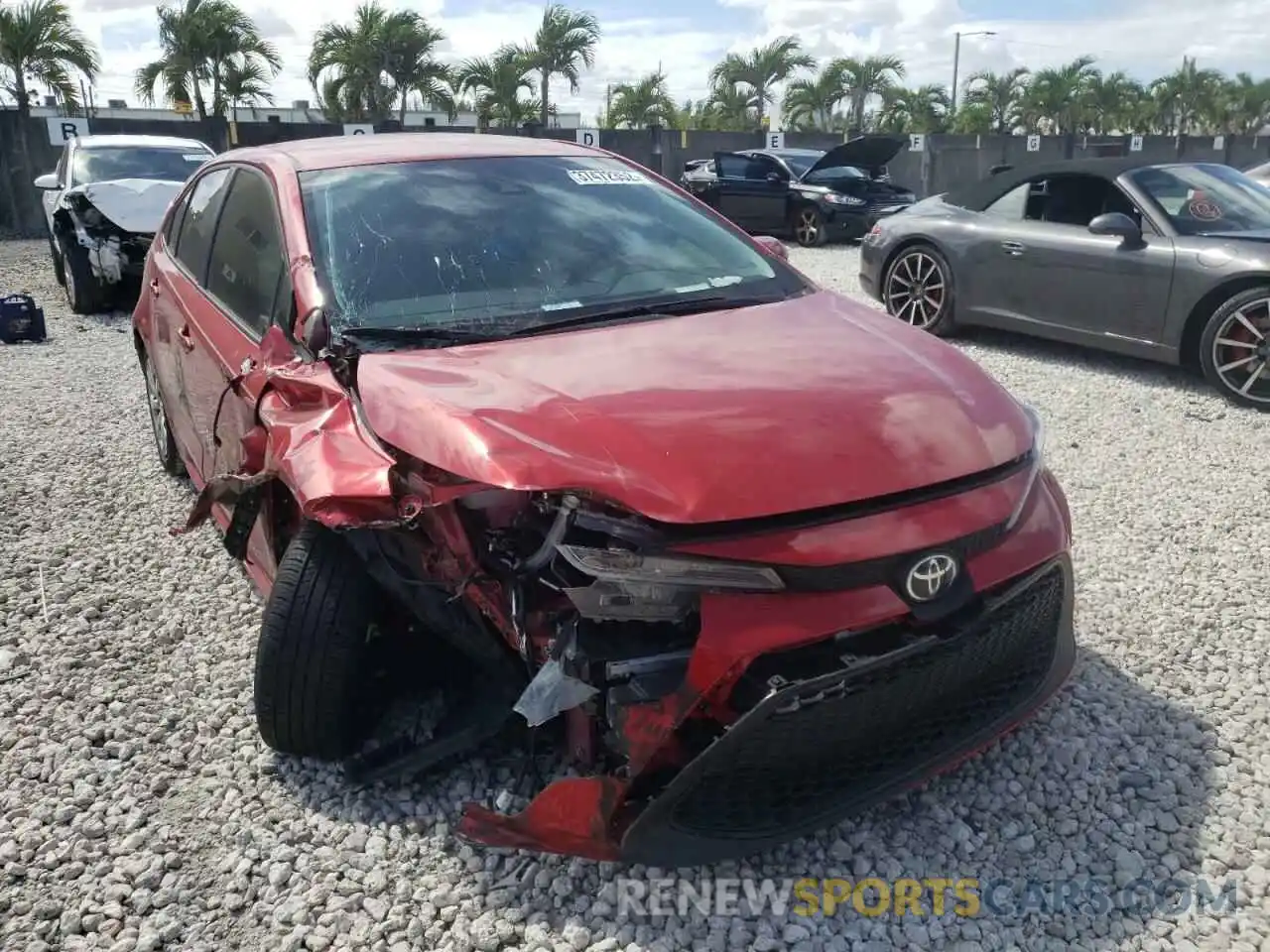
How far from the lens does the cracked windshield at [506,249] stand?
2.82 metres

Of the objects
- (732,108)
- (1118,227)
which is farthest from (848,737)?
(732,108)

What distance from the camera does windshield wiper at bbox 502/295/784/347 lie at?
109 inches

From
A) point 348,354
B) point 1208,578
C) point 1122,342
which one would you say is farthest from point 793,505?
point 1122,342

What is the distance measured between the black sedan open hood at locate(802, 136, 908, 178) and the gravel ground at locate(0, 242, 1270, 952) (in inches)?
370

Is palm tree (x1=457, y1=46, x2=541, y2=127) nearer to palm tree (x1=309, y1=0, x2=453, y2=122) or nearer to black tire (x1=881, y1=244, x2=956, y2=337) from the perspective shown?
palm tree (x1=309, y1=0, x2=453, y2=122)

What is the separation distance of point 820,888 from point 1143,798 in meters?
0.92

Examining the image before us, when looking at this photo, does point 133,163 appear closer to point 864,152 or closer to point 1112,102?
point 864,152

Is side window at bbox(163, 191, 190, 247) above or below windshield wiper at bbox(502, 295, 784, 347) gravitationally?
above

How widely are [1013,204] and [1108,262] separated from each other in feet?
3.47

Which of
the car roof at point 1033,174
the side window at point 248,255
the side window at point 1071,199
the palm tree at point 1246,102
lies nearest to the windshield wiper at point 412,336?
the side window at point 248,255

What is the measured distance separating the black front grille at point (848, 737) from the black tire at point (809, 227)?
1258 cm

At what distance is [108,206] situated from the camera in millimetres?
8609

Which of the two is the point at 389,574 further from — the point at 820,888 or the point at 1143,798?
→ the point at 1143,798

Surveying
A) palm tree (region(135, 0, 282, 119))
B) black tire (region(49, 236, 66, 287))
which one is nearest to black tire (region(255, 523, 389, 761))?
black tire (region(49, 236, 66, 287))
